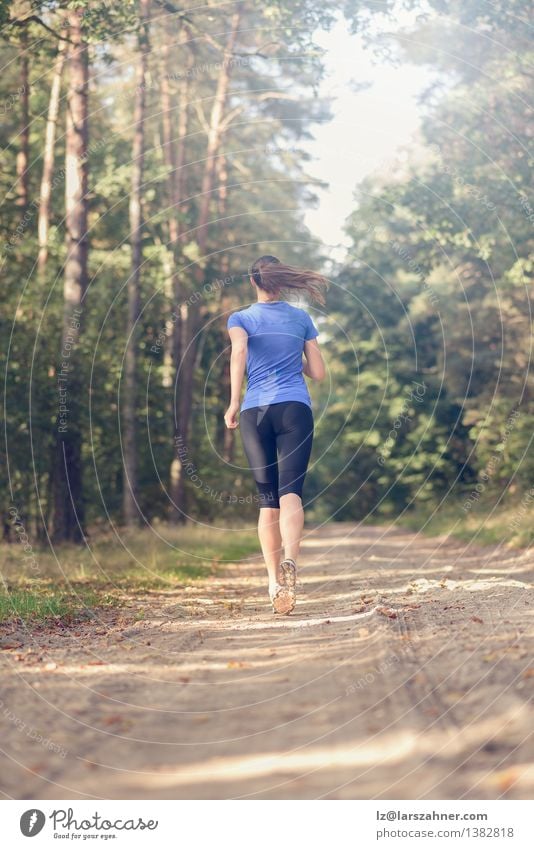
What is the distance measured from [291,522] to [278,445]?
0.62 metres

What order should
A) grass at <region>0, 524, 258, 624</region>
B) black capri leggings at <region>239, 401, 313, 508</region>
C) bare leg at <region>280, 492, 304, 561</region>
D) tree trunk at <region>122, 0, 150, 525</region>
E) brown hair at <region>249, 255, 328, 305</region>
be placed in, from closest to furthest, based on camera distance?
bare leg at <region>280, 492, 304, 561</region>, black capri leggings at <region>239, 401, 313, 508</region>, brown hair at <region>249, 255, 328, 305</region>, grass at <region>0, 524, 258, 624</region>, tree trunk at <region>122, 0, 150, 525</region>

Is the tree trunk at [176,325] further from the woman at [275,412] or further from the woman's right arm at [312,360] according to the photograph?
the woman at [275,412]

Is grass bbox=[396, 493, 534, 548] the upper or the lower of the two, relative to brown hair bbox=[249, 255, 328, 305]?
lower

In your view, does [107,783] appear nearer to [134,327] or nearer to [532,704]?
[532,704]

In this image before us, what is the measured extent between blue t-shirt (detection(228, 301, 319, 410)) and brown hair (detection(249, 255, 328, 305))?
0.56 ft

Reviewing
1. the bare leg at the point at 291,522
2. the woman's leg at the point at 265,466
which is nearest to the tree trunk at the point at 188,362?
the woman's leg at the point at 265,466

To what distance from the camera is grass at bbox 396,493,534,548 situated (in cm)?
1780

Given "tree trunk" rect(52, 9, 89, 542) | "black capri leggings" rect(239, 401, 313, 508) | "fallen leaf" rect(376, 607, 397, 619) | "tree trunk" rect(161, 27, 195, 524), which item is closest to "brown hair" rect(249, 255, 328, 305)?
"black capri leggings" rect(239, 401, 313, 508)

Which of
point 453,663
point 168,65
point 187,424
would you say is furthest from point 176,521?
point 453,663

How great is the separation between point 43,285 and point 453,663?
1586 cm

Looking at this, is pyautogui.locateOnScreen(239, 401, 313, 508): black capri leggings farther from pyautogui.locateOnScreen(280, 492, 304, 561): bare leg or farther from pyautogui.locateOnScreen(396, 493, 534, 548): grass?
pyautogui.locateOnScreen(396, 493, 534, 548): grass

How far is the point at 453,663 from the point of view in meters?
5.57

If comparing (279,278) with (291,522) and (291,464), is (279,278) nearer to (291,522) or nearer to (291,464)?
(291,464)

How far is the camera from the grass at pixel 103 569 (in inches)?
376
